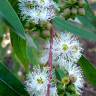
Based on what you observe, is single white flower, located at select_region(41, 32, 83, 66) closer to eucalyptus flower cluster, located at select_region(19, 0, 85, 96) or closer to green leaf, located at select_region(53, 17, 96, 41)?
eucalyptus flower cluster, located at select_region(19, 0, 85, 96)

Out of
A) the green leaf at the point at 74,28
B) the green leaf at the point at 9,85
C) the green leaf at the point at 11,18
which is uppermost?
the green leaf at the point at 11,18

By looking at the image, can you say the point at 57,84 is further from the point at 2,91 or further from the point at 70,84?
the point at 2,91

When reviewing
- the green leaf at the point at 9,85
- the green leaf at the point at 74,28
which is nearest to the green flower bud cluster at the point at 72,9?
the green leaf at the point at 9,85

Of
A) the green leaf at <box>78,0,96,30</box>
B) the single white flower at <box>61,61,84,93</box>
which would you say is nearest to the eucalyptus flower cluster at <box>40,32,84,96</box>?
the single white flower at <box>61,61,84,93</box>

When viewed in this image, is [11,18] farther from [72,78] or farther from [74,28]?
[74,28]

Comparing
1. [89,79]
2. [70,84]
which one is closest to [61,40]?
[70,84]

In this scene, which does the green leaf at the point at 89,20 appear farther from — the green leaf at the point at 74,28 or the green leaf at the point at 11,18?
the green leaf at the point at 11,18
